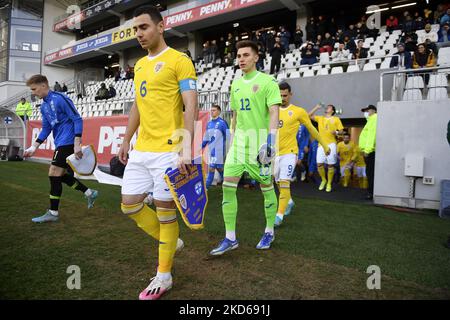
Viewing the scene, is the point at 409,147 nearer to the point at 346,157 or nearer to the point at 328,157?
the point at 328,157

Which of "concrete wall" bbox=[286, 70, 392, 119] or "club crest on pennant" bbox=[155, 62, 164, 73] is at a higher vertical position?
"concrete wall" bbox=[286, 70, 392, 119]

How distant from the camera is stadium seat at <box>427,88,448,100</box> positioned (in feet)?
21.8

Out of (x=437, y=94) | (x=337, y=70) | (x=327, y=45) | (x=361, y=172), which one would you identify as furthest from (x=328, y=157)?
(x=327, y=45)

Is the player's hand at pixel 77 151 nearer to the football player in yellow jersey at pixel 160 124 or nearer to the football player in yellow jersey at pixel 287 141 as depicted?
the football player in yellow jersey at pixel 160 124

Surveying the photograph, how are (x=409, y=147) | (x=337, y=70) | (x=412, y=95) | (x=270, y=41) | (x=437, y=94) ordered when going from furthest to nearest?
(x=270, y=41) → (x=337, y=70) → (x=412, y=95) → (x=437, y=94) → (x=409, y=147)

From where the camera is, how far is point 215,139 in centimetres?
769

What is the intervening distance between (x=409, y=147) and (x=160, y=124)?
581 cm

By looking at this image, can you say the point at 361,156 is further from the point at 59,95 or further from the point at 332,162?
the point at 59,95

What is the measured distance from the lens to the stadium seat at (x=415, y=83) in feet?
23.2

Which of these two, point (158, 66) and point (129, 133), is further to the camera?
point (129, 133)

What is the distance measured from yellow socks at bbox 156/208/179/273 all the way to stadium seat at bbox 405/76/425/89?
268 inches

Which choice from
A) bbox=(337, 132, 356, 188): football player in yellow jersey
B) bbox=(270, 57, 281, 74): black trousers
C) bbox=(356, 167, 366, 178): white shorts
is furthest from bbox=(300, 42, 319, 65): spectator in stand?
bbox=(356, 167, 366, 178): white shorts

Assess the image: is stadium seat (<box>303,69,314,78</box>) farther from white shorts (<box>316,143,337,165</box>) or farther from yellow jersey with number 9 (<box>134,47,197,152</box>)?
yellow jersey with number 9 (<box>134,47,197,152</box>)
